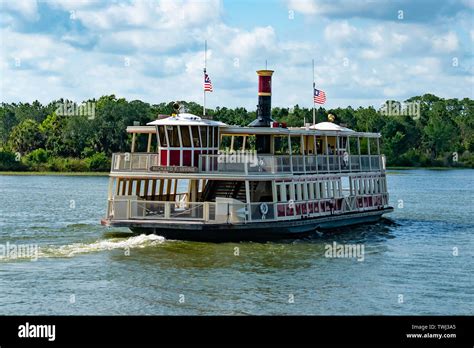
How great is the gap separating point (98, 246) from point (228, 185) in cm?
781

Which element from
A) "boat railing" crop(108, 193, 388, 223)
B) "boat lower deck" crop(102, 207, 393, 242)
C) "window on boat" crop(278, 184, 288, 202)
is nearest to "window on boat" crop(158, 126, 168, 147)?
"boat railing" crop(108, 193, 388, 223)

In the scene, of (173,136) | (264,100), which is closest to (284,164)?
(173,136)

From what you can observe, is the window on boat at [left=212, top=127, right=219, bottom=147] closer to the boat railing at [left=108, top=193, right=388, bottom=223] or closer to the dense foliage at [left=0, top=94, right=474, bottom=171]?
the boat railing at [left=108, top=193, right=388, bottom=223]

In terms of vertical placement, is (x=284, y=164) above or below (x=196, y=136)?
below

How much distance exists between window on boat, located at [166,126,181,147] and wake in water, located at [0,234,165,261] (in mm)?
3980

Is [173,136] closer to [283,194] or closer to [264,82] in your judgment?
[283,194]

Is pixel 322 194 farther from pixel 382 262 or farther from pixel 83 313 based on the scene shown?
pixel 83 313

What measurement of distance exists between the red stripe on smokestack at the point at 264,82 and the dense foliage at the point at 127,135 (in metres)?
58.9

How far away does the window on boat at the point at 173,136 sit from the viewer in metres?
38.1

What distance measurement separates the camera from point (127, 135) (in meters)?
116

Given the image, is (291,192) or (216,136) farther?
(291,192)
